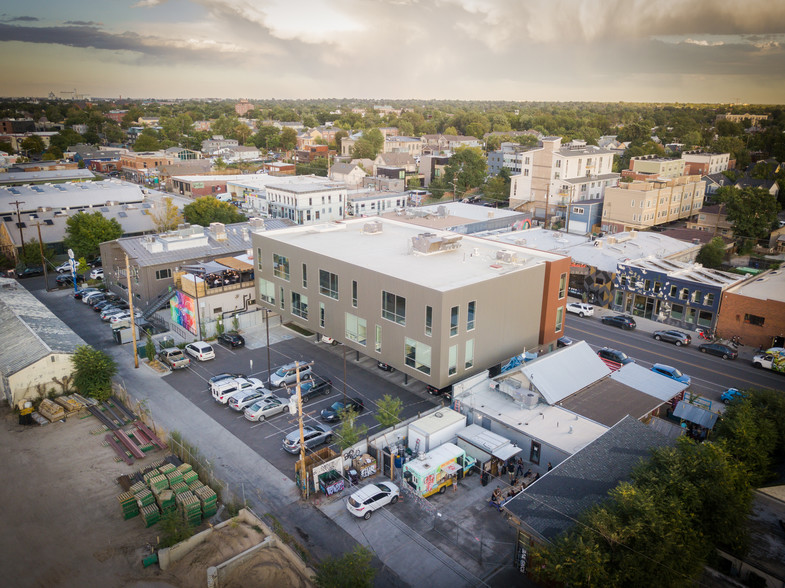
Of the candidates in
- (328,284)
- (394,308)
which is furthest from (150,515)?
(328,284)

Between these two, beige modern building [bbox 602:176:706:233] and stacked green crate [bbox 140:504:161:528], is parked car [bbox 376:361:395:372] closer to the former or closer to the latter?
stacked green crate [bbox 140:504:161:528]

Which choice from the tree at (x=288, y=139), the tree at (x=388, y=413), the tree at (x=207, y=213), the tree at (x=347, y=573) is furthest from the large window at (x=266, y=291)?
the tree at (x=288, y=139)

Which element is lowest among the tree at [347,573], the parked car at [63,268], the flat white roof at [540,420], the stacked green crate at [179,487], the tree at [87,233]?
the stacked green crate at [179,487]

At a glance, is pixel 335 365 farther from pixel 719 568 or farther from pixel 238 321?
pixel 719 568

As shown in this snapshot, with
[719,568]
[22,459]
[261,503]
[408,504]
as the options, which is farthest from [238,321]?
[719,568]

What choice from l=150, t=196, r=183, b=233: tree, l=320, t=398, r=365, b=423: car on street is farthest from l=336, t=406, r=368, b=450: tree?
l=150, t=196, r=183, b=233: tree

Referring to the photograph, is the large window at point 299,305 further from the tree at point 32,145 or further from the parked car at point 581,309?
the tree at point 32,145

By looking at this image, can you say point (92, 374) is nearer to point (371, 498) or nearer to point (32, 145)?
point (371, 498)
